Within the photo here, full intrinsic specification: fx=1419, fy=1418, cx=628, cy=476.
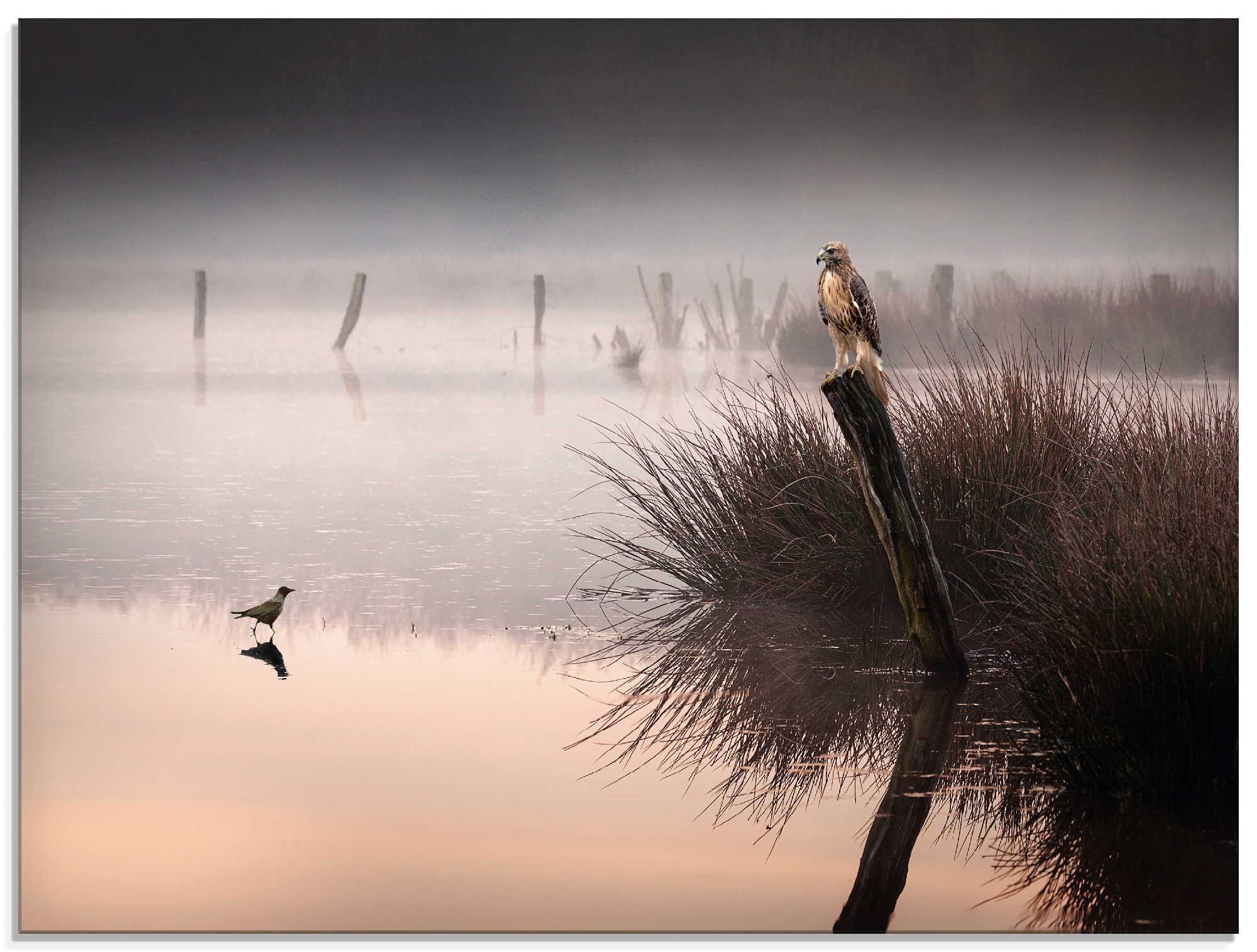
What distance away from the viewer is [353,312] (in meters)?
6.21

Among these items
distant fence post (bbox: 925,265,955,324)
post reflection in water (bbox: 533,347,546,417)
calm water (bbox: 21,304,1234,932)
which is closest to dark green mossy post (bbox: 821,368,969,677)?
calm water (bbox: 21,304,1234,932)

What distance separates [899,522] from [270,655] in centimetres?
189

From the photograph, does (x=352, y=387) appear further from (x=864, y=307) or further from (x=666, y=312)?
(x=864, y=307)

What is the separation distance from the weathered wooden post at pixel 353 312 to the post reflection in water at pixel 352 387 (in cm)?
4

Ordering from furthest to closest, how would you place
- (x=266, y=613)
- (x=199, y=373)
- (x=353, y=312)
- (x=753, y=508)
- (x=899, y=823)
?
(x=353, y=312)
(x=199, y=373)
(x=753, y=508)
(x=266, y=613)
(x=899, y=823)

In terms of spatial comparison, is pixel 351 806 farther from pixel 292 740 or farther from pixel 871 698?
pixel 871 698

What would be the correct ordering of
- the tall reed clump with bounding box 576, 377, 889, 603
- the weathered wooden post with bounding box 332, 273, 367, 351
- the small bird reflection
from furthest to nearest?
the weathered wooden post with bounding box 332, 273, 367, 351 < the tall reed clump with bounding box 576, 377, 889, 603 < the small bird reflection

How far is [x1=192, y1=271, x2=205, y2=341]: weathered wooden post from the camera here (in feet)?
17.6

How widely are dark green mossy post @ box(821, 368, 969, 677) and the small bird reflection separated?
1732 millimetres

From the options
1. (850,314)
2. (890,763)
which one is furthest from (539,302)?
(890,763)

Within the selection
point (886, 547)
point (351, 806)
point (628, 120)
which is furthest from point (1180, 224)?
point (351, 806)

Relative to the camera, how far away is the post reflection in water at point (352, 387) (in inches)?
251

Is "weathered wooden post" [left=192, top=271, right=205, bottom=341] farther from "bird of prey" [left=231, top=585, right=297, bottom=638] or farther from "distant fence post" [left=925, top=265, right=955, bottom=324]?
"distant fence post" [left=925, top=265, right=955, bottom=324]

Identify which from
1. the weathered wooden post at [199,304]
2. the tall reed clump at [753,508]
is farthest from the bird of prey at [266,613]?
the weathered wooden post at [199,304]
